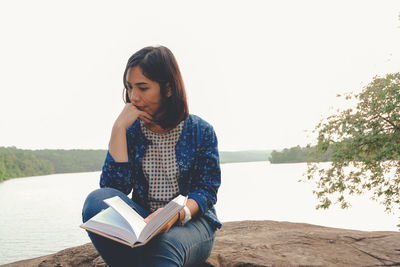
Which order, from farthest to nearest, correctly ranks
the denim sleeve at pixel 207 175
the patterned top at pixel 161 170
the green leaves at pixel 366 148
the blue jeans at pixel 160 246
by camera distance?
the green leaves at pixel 366 148, the patterned top at pixel 161 170, the denim sleeve at pixel 207 175, the blue jeans at pixel 160 246

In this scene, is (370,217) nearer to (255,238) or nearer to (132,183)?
(255,238)

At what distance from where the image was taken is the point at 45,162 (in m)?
64.1

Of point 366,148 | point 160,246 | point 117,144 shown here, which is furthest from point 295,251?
point 366,148

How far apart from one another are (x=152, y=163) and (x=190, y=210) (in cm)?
45

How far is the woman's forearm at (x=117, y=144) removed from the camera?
1.88 metres

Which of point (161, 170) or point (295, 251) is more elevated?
point (161, 170)

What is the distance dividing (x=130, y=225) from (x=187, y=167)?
2.33ft

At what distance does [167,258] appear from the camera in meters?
1.47

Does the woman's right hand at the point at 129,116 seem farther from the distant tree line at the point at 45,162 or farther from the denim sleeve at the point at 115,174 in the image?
the distant tree line at the point at 45,162

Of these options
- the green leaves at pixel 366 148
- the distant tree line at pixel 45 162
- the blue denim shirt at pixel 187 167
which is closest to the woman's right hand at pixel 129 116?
the blue denim shirt at pixel 187 167

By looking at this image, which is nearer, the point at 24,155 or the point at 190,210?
the point at 190,210

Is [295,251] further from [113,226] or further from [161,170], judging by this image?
[113,226]

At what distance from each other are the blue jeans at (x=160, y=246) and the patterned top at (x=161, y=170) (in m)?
0.15

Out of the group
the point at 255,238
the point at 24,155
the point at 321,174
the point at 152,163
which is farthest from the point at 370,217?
the point at 24,155
